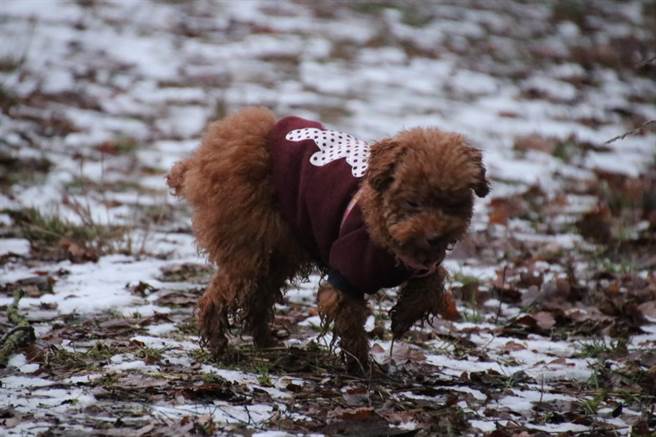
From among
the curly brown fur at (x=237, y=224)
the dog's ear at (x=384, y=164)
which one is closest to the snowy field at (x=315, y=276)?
the curly brown fur at (x=237, y=224)

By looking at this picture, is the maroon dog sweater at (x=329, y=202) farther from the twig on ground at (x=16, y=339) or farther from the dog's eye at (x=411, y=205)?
the twig on ground at (x=16, y=339)

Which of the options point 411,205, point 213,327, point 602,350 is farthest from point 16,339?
point 602,350

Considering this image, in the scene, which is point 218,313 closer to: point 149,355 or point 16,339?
point 149,355

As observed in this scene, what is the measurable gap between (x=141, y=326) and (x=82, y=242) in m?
1.66

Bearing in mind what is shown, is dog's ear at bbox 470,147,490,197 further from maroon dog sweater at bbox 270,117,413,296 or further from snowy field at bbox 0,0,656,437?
snowy field at bbox 0,0,656,437

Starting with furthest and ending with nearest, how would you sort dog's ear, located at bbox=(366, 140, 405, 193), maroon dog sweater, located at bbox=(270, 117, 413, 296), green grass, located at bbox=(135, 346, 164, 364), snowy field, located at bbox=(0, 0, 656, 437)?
green grass, located at bbox=(135, 346, 164, 364)
maroon dog sweater, located at bbox=(270, 117, 413, 296)
snowy field, located at bbox=(0, 0, 656, 437)
dog's ear, located at bbox=(366, 140, 405, 193)

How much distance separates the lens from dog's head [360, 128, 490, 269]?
3.49m

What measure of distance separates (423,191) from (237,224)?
119cm

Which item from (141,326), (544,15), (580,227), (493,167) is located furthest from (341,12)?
(141,326)

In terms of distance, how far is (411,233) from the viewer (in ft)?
11.5

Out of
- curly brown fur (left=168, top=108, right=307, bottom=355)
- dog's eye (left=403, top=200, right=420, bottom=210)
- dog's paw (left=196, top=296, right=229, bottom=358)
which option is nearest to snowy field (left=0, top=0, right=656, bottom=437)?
dog's paw (left=196, top=296, right=229, bottom=358)

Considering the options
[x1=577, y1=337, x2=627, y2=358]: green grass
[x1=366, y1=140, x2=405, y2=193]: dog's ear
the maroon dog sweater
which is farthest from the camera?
[x1=577, y1=337, x2=627, y2=358]: green grass

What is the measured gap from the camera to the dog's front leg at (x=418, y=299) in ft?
13.4

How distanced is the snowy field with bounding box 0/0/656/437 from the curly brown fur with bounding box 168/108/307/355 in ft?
0.95
